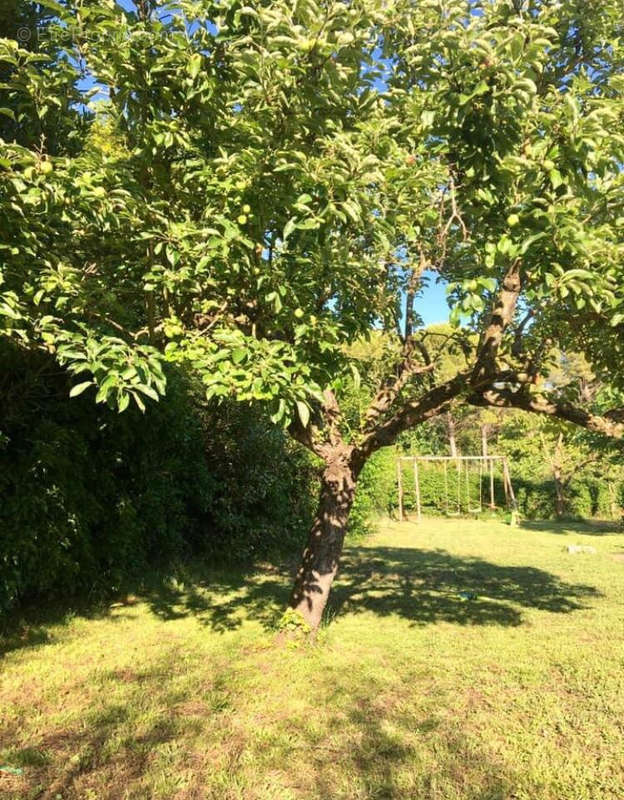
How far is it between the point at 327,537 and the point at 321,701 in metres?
1.80

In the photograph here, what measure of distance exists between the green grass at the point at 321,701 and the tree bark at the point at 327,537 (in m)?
0.43

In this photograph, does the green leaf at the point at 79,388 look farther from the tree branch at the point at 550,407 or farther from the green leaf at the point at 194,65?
the tree branch at the point at 550,407

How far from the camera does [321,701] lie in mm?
4305

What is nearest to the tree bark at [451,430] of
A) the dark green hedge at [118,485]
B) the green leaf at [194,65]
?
the dark green hedge at [118,485]

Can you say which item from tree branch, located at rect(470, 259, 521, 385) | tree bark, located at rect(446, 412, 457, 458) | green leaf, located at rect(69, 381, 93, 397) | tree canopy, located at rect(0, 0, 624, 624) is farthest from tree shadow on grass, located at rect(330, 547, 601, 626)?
tree bark, located at rect(446, 412, 457, 458)

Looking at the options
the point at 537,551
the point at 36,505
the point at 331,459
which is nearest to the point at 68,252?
the point at 36,505

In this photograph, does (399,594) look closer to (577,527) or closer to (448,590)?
(448,590)

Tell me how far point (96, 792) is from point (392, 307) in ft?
14.7

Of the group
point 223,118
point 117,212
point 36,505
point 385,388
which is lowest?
point 36,505

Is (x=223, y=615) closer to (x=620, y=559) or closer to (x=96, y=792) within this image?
(x=96, y=792)

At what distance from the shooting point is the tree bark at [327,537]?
5789 mm

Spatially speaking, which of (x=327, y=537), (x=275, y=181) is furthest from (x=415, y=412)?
(x=275, y=181)

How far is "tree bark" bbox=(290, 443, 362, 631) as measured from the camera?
5789 mm

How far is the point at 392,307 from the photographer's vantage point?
220 inches
